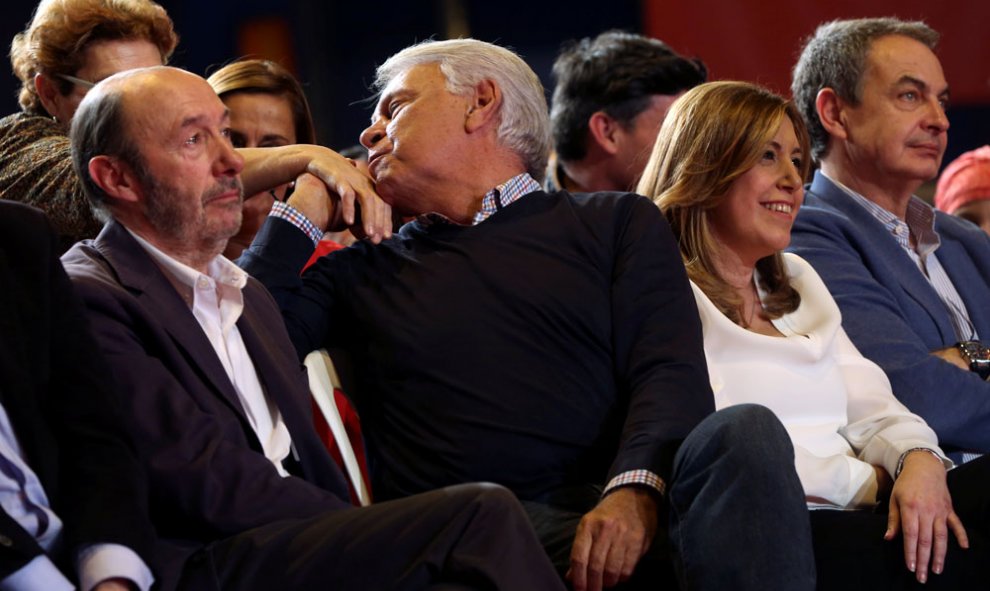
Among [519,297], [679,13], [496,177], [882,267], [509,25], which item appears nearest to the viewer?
[519,297]

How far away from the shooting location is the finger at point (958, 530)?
213cm

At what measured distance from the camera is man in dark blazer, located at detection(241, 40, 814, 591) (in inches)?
80.0

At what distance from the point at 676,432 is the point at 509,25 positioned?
4.20m

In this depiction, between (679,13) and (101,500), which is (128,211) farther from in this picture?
(679,13)

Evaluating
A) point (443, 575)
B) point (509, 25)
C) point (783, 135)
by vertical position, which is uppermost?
point (783, 135)

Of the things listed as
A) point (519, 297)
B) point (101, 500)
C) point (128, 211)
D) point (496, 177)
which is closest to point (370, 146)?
point (496, 177)

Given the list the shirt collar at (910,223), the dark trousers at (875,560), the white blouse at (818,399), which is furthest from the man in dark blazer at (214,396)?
the shirt collar at (910,223)

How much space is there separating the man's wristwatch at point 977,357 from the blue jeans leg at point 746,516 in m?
1.07

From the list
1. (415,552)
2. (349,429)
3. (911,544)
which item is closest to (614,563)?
(415,552)

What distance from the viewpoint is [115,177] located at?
1.98 meters

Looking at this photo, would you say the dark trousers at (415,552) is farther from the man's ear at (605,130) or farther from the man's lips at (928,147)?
the man's ear at (605,130)

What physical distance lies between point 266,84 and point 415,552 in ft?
5.61

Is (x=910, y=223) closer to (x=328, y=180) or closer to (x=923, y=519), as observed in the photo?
(x=923, y=519)

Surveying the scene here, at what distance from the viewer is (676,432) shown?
80.5 inches
